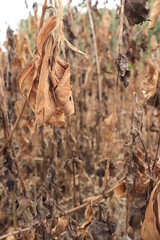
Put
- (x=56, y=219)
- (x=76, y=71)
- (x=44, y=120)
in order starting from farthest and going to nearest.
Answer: (x=76, y=71), (x=56, y=219), (x=44, y=120)

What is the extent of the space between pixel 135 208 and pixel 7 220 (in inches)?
31.7

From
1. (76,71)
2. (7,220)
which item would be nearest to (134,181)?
(7,220)

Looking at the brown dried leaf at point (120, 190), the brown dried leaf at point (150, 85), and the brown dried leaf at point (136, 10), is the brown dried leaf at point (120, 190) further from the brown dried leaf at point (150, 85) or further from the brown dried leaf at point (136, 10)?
the brown dried leaf at point (136, 10)

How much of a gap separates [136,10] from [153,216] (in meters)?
0.42

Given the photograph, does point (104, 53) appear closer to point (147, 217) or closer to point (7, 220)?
→ point (7, 220)

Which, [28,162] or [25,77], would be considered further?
[28,162]

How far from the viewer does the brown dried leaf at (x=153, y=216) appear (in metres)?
0.69

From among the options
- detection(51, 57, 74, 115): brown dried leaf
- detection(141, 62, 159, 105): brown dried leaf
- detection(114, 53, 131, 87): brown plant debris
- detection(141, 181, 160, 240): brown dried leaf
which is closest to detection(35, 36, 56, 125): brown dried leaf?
detection(51, 57, 74, 115): brown dried leaf

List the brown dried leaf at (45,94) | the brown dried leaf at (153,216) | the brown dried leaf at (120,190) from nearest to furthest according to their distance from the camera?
the brown dried leaf at (45,94) < the brown dried leaf at (153,216) < the brown dried leaf at (120,190)

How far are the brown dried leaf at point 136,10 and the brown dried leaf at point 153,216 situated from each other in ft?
1.10

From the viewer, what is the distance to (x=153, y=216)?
0.69m

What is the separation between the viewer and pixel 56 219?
854mm

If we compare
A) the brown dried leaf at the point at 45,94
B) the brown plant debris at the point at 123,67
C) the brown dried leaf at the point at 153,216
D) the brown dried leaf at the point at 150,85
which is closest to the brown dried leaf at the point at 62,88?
the brown dried leaf at the point at 45,94

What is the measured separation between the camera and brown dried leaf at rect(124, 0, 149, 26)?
25.0 inches
